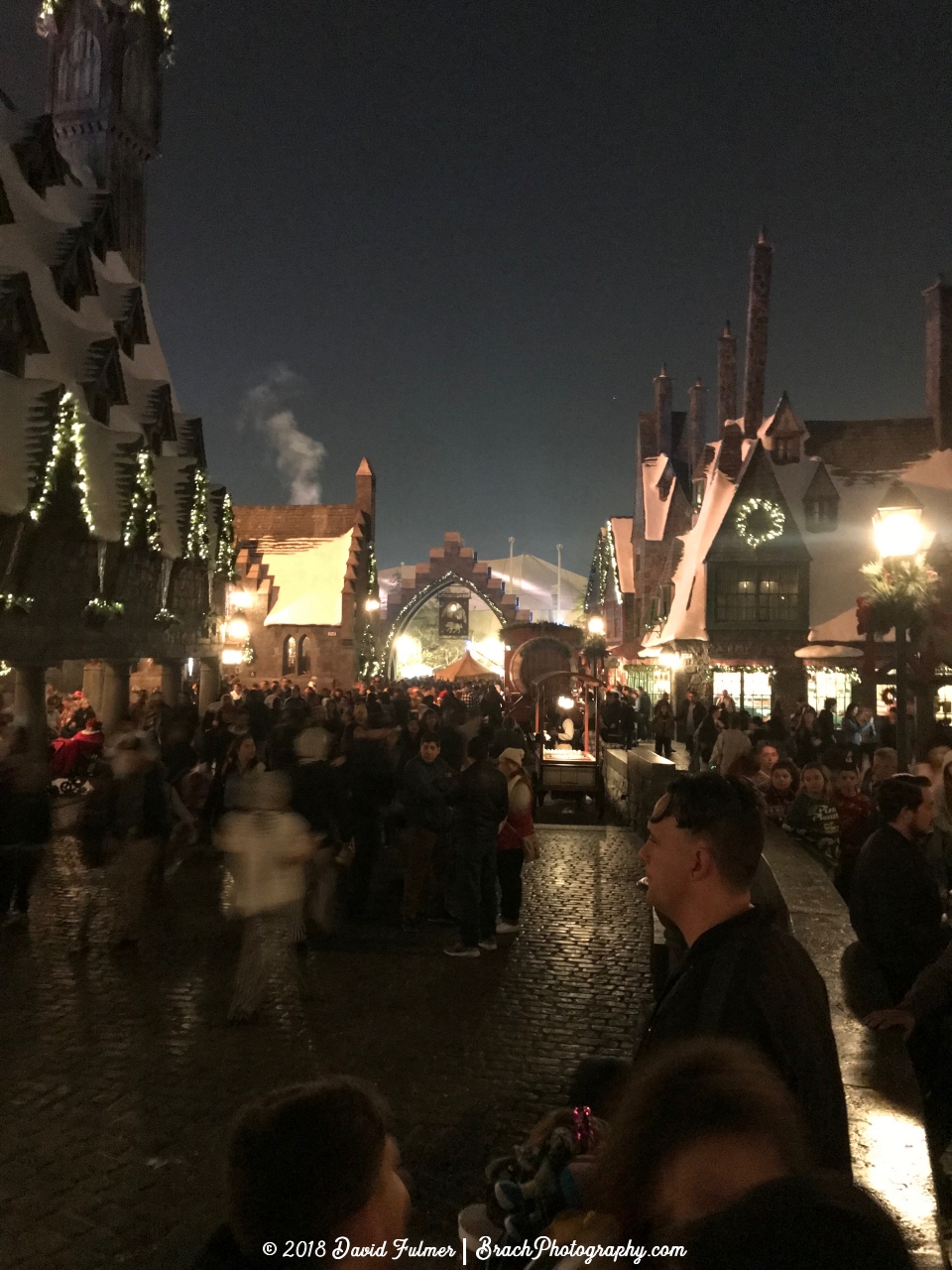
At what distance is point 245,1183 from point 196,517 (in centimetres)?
2605

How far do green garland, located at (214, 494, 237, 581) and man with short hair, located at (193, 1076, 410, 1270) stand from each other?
93.6ft

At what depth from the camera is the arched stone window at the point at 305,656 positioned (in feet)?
150

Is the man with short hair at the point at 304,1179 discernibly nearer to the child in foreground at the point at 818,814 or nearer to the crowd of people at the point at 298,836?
the crowd of people at the point at 298,836

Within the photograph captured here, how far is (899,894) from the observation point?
522 cm

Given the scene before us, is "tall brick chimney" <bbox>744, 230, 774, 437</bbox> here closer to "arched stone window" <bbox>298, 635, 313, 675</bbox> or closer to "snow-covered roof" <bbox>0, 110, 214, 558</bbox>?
"snow-covered roof" <bbox>0, 110, 214, 558</bbox>

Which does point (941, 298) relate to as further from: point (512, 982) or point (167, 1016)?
Result: point (167, 1016)

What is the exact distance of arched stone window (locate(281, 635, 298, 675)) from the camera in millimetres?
45906

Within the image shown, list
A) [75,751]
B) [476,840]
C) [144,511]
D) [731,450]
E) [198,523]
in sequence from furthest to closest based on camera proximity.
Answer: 1. [731,450]
2. [198,523]
3. [144,511]
4. [75,751]
5. [476,840]

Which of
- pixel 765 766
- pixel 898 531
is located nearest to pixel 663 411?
pixel 898 531

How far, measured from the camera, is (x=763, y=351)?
1299 inches

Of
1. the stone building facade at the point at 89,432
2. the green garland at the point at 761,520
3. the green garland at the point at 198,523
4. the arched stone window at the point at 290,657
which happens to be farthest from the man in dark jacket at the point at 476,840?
the arched stone window at the point at 290,657

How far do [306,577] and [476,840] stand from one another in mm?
40369

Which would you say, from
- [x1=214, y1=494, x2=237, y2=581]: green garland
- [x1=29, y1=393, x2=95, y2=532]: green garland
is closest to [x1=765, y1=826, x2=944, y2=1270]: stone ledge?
[x1=29, y1=393, x2=95, y2=532]: green garland

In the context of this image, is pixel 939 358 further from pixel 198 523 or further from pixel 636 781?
pixel 198 523
